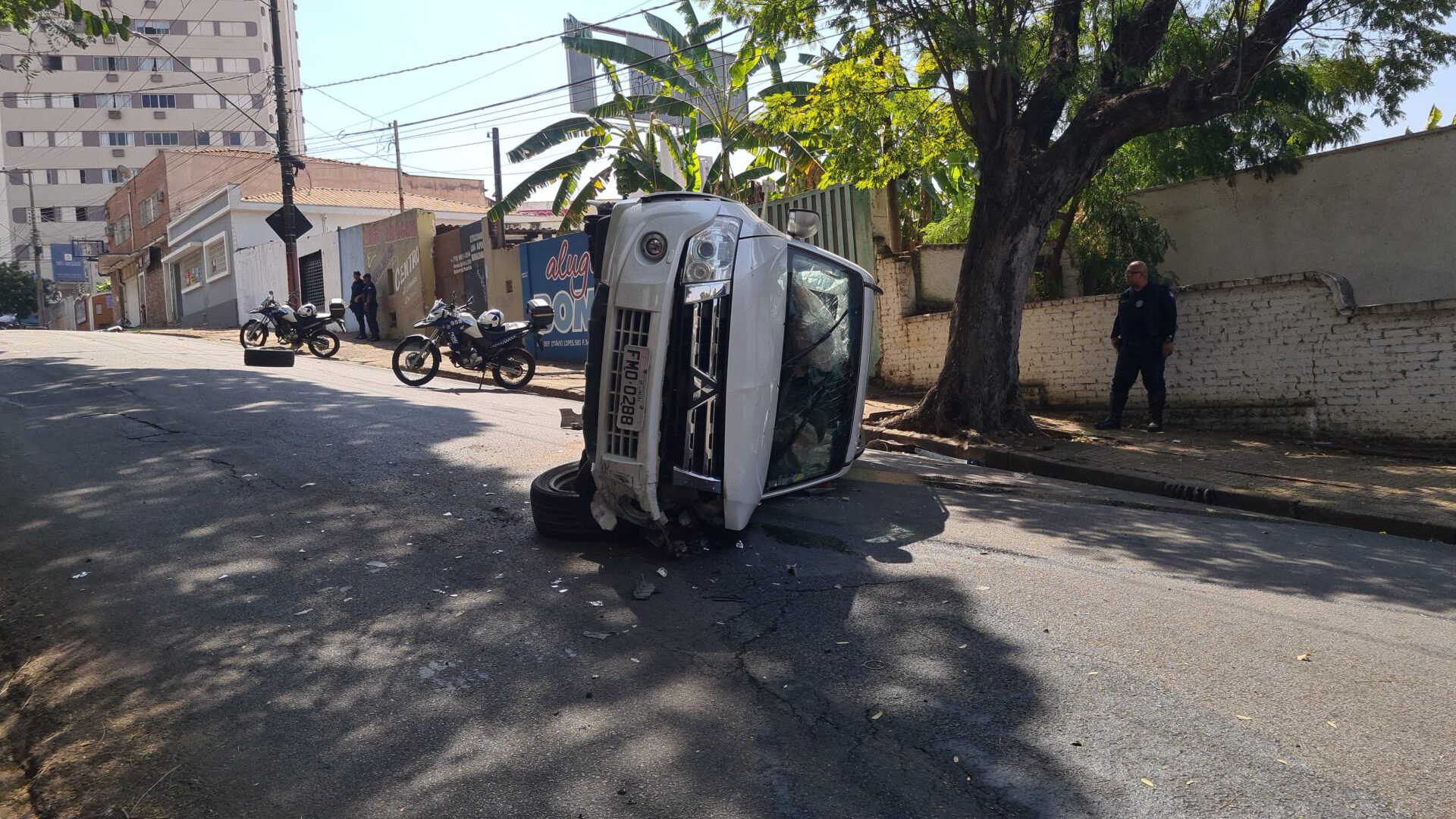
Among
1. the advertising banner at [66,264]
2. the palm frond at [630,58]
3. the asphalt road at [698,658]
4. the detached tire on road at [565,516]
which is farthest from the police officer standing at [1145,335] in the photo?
the advertising banner at [66,264]

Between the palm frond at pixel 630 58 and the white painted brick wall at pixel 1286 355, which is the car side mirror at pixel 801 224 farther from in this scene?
the palm frond at pixel 630 58

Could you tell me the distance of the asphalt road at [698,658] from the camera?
11.1 feet

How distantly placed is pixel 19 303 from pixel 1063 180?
81.6m

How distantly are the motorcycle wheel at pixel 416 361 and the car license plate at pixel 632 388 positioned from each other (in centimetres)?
982

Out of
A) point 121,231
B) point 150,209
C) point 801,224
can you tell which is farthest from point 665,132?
point 121,231

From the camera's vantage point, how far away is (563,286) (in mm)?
19906

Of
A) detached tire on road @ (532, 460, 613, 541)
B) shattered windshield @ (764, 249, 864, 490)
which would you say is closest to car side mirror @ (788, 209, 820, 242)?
shattered windshield @ (764, 249, 864, 490)

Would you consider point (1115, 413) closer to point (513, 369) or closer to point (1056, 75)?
point (1056, 75)

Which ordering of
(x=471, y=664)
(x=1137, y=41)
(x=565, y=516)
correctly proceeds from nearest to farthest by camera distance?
(x=471, y=664) → (x=565, y=516) → (x=1137, y=41)

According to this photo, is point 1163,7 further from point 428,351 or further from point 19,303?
point 19,303

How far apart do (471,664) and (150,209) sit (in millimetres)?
49861

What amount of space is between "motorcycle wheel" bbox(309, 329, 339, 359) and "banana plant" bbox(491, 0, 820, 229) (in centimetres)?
408

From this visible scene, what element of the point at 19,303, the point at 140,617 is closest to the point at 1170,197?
the point at 140,617

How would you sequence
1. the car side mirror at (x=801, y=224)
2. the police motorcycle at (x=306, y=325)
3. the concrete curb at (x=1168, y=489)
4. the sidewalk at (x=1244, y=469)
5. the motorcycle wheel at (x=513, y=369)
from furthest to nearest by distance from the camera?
1. the police motorcycle at (x=306, y=325)
2. the motorcycle wheel at (x=513, y=369)
3. the sidewalk at (x=1244, y=469)
4. the concrete curb at (x=1168, y=489)
5. the car side mirror at (x=801, y=224)
